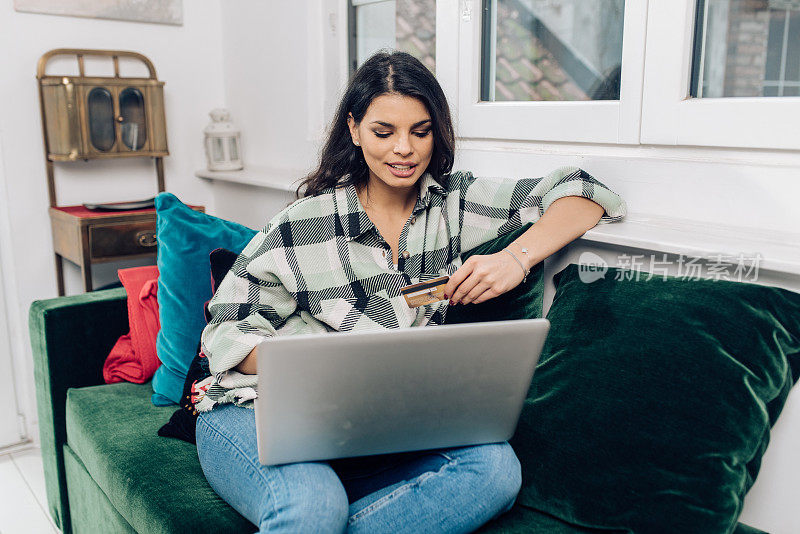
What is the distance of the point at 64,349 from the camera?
174 cm

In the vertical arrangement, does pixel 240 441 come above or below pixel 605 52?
below

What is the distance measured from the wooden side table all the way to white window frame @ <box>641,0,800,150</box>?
1.70 metres

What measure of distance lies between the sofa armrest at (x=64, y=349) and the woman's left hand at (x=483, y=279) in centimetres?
103

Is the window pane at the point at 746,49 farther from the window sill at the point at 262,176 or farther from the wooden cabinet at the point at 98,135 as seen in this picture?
the wooden cabinet at the point at 98,135

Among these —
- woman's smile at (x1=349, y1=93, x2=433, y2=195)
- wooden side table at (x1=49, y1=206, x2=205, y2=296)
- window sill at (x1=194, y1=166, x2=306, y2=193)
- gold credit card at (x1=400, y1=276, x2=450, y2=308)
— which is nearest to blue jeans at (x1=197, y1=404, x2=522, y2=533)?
gold credit card at (x1=400, y1=276, x2=450, y2=308)

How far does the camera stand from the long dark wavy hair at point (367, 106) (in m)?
1.31

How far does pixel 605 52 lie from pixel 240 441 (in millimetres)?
1130

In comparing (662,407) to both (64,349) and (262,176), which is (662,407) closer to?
(64,349)

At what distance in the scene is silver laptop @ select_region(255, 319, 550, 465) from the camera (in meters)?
0.88

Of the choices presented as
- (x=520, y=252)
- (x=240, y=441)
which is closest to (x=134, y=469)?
(x=240, y=441)

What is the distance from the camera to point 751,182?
1.29m

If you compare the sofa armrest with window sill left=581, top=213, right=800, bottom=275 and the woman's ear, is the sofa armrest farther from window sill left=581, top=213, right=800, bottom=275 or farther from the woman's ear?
window sill left=581, top=213, right=800, bottom=275

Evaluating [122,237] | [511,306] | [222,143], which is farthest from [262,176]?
[511,306]

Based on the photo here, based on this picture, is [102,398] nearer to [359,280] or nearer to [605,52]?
[359,280]
